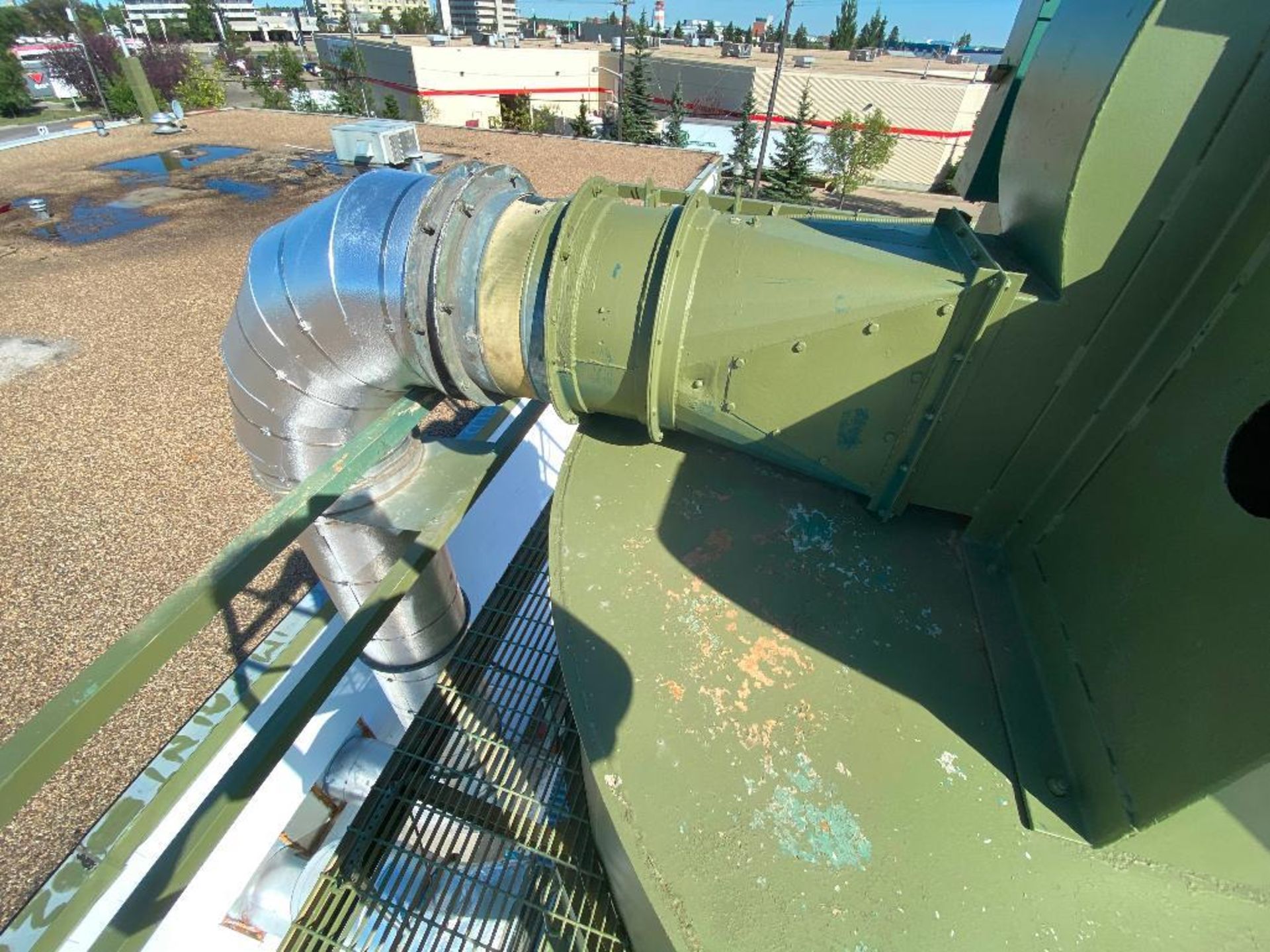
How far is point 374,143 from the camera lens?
10.2 m

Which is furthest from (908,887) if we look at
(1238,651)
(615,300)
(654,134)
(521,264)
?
(654,134)

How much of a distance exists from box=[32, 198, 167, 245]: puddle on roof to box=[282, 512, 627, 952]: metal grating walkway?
12.8m

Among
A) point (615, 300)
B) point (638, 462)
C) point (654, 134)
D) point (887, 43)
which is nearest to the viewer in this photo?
point (615, 300)

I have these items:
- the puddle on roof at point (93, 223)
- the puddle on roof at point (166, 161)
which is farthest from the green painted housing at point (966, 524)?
the puddle on roof at point (166, 161)

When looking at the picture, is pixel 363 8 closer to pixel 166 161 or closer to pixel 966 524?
pixel 166 161

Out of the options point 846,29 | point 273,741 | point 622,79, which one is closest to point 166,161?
point 622,79

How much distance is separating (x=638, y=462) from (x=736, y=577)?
2.65 ft

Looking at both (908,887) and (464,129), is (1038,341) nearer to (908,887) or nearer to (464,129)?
(908,887)

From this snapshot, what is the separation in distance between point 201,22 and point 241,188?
7573 centimetres

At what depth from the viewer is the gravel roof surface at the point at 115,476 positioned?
4805mm

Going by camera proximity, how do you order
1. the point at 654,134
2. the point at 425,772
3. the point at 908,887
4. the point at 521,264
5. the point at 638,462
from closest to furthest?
the point at 908,887 < the point at 521,264 < the point at 638,462 < the point at 425,772 < the point at 654,134

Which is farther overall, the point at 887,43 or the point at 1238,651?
the point at 887,43

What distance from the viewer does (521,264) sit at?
260 centimetres

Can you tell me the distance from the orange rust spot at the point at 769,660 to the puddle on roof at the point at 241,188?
50.4ft
